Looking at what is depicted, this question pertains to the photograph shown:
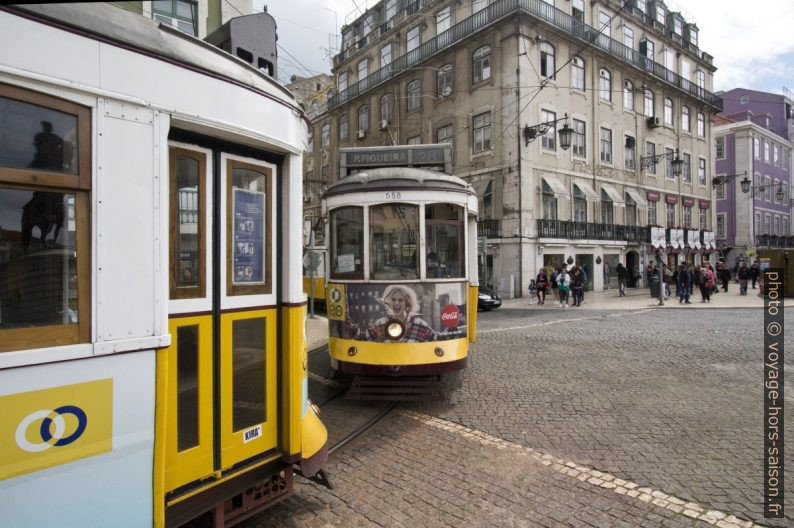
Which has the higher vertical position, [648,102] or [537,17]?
[537,17]

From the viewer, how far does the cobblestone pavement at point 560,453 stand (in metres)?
3.19

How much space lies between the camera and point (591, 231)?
24.8 meters

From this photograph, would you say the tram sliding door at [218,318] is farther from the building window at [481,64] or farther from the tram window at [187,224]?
the building window at [481,64]

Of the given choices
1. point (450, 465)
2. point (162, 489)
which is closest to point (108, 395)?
point (162, 489)

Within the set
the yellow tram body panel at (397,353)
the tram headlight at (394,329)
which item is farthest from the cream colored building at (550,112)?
the tram headlight at (394,329)

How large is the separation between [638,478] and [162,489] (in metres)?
3.35

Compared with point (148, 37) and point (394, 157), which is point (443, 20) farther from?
point (148, 37)

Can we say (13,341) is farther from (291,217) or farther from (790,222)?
(790,222)

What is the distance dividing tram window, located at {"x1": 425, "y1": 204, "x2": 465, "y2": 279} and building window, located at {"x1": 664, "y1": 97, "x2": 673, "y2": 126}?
1211 inches

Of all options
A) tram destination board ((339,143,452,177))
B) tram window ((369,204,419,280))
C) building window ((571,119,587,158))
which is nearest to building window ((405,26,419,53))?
building window ((571,119,587,158))

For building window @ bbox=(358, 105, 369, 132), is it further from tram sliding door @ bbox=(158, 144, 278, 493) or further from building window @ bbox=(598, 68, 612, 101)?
tram sliding door @ bbox=(158, 144, 278, 493)

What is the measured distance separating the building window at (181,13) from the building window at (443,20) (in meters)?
18.3

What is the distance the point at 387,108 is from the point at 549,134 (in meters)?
11.1

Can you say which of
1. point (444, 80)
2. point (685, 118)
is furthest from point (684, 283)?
point (685, 118)
